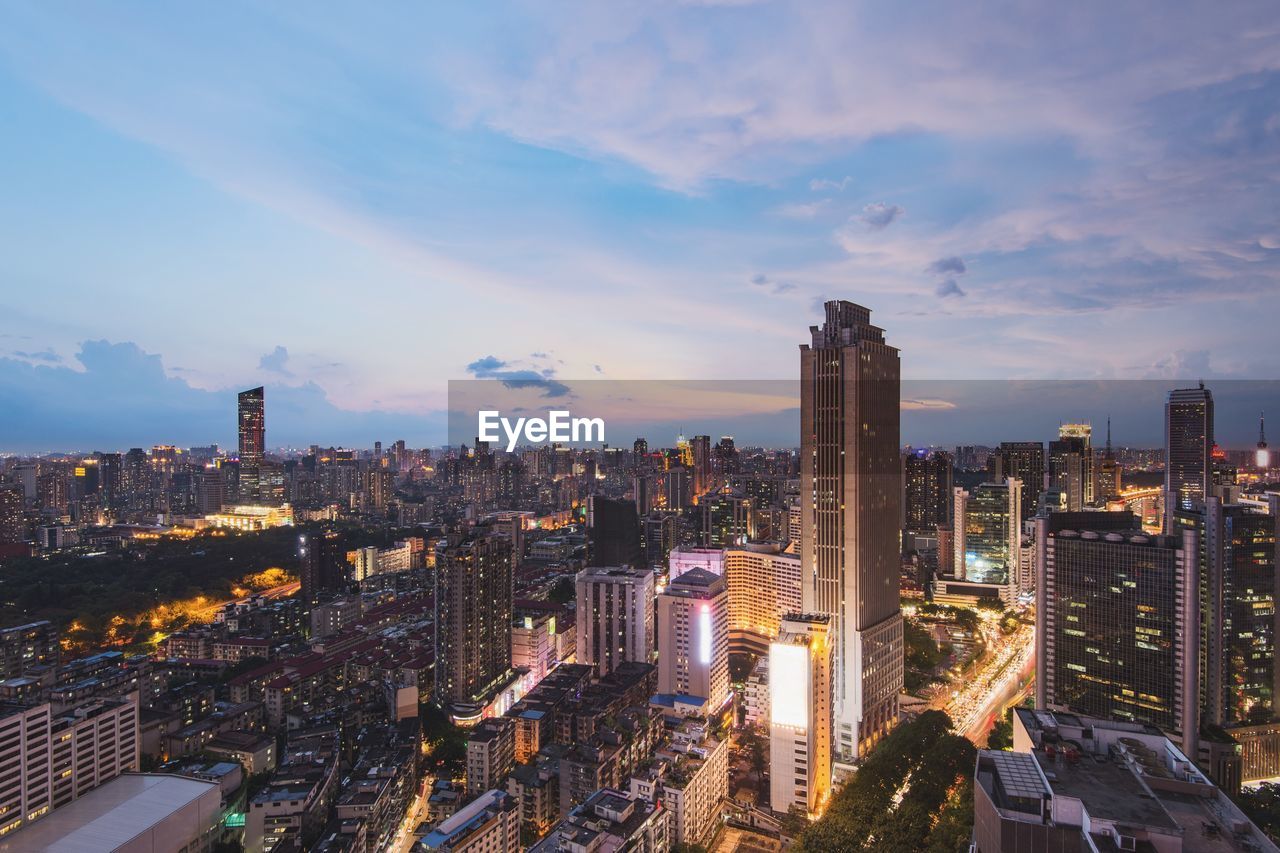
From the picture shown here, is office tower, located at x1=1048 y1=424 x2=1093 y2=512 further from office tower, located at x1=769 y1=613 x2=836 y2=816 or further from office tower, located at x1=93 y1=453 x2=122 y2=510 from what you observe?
office tower, located at x1=93 y1=453 x2=122 y2=510

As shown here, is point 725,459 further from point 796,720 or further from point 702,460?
point 796,720

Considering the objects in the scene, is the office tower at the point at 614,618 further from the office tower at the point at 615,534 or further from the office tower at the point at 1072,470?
the office tower at the point at 1072,470

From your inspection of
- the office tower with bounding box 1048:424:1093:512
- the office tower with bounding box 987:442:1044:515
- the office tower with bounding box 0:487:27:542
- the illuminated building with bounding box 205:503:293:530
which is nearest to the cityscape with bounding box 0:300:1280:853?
the office tower with bounding box 0:487:27:542

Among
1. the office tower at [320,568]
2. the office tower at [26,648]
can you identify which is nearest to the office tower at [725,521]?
the office tower at [320,568]

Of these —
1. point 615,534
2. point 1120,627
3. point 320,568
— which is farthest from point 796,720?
point 320,568

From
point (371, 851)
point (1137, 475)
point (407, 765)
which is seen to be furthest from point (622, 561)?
point (1137, 475)

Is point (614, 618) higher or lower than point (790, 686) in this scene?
lower
